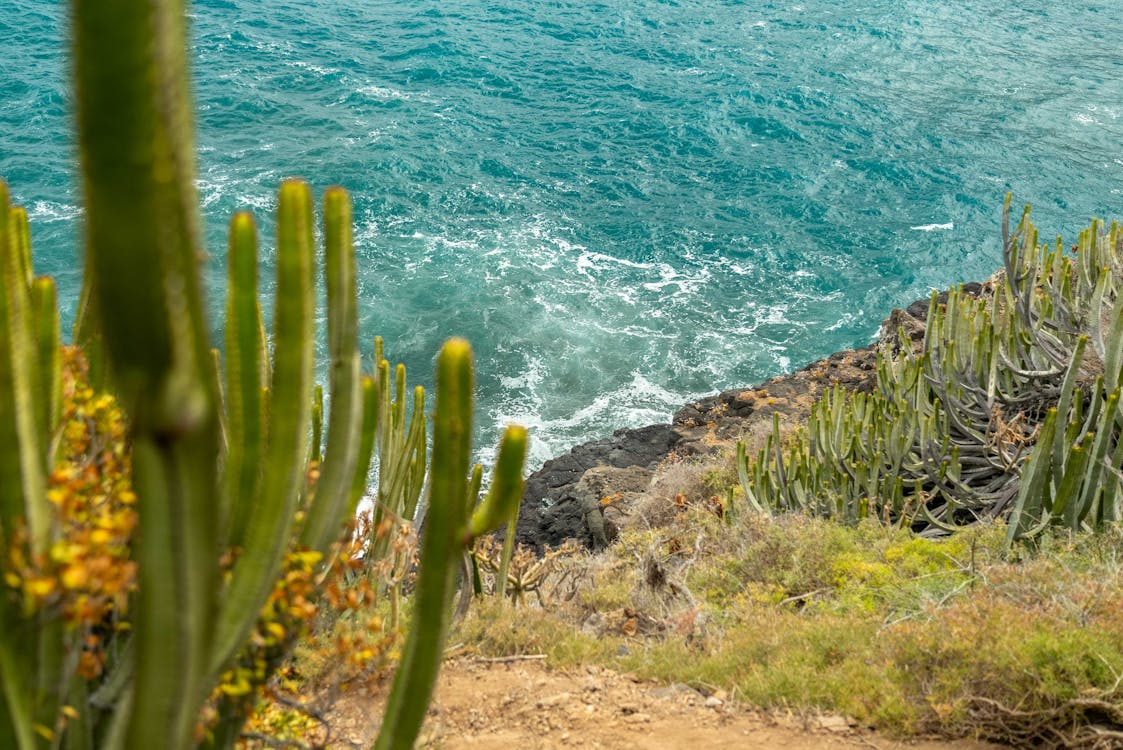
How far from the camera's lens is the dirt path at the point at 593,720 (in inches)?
186

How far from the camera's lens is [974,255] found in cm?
2464

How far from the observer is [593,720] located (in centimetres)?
502

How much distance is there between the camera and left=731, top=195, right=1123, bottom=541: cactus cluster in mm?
8414

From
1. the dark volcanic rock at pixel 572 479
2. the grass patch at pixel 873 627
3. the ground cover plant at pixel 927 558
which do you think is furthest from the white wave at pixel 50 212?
the grass patch at pixel 873 627

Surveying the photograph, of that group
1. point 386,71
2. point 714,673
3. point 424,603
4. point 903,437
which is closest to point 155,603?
point 424,603

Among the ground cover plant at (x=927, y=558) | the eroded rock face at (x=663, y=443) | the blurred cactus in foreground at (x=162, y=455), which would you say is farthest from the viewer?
the eroded rock face at (x=663, y=443)

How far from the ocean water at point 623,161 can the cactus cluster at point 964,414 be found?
8644 mm

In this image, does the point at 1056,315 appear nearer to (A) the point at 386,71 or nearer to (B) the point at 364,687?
(B) the point at 364,687

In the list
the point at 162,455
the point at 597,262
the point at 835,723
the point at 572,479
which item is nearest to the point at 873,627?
the point at 835,723

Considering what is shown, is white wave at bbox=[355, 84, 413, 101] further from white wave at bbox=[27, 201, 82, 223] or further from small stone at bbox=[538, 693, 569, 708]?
small stone at bbox=[538, 693, 569, 708]

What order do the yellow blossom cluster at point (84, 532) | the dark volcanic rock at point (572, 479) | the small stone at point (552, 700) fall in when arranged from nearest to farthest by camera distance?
the yellow blossom cluster at point (84, 532) → the small stone at point (552, 700) → the dark volcanic rock at point (572, 479)

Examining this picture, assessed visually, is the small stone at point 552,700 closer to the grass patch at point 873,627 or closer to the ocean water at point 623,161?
the grass patch at point 873,627

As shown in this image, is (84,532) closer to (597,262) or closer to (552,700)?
(552,700)

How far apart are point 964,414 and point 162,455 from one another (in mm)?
8869
